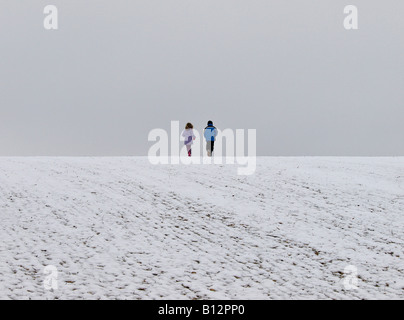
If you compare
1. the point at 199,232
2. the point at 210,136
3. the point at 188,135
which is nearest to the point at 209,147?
the point at 210,136

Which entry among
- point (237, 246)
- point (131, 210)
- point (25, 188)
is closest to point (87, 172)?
point (25, 188)

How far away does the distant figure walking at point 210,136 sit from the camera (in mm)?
26078

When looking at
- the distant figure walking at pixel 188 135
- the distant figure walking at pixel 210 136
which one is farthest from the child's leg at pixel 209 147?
the distant figure walking at pixel 188 135

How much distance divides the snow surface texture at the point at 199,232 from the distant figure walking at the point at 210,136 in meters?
3.69

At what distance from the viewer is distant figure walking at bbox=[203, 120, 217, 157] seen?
85.6 feet

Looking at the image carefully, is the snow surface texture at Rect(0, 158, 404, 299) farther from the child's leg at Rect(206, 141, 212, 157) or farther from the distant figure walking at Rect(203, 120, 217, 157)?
the child's leg at Rect(206, 141, 212, 157)

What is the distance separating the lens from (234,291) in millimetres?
9961

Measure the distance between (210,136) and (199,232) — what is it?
12945mm

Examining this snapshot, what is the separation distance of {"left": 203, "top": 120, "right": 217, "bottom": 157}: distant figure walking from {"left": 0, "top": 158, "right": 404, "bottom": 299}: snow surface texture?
3.69m

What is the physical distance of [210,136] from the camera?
2639 centimetres

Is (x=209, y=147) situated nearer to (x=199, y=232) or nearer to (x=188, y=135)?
(x=188, y=135)
